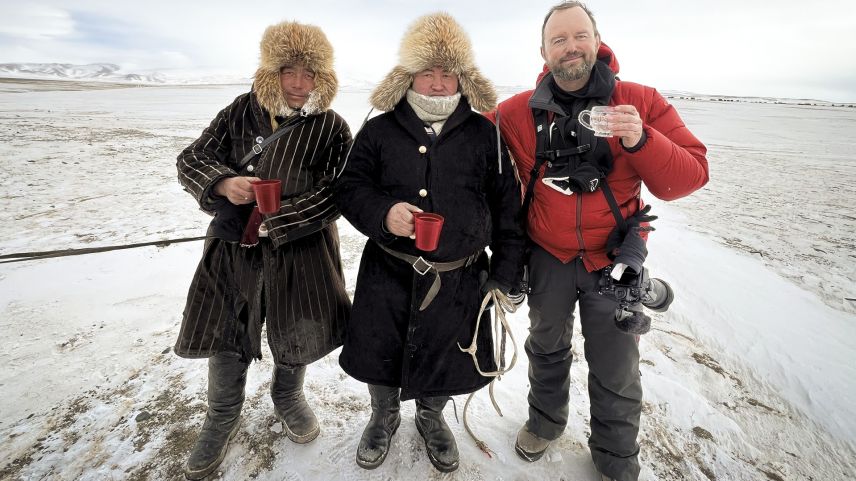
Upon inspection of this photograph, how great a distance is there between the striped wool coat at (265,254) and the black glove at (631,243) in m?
1.40

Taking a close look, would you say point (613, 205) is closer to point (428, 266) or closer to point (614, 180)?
point (614, 180)

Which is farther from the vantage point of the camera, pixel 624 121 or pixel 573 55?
pixel 573 55

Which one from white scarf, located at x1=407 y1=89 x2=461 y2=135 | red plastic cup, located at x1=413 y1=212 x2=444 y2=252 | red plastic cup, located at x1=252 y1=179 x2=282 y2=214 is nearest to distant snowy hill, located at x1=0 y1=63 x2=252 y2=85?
white scarf, located at x1=407 y1=89 x2=461 y2=135

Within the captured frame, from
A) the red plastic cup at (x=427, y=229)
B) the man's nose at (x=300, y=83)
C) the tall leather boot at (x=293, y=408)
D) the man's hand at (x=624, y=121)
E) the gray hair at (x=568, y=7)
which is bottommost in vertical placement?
the tall leather boot at (x=293, y=408)

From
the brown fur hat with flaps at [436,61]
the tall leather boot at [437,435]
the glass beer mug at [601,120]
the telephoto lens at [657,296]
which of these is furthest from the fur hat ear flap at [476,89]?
the tall leather boot at [437,435]

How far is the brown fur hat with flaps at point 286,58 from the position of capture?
1910mm

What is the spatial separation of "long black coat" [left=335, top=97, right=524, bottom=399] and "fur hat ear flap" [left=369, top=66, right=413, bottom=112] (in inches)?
2.1

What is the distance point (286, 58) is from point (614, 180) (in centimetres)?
169

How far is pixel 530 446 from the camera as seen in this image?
2.26 metres

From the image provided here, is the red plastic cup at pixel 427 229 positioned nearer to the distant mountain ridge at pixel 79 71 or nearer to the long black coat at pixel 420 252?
the long black coat at pixel 420 252

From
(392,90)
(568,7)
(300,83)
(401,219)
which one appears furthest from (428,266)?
(568,7)

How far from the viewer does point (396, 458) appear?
2.24m

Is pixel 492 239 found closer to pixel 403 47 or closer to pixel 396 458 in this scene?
pixel 403 47

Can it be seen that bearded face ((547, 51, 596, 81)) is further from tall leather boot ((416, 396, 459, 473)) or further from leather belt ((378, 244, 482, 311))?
tall leather boot ((416, 396, 459, 473))
